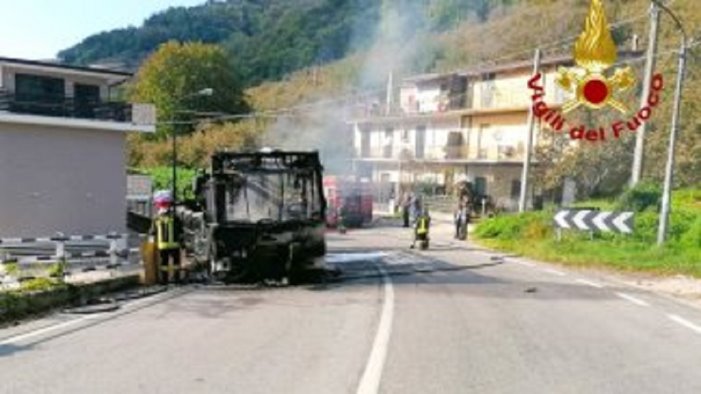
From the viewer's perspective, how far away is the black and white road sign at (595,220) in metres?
24.5

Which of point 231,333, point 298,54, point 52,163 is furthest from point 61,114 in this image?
point 298,54

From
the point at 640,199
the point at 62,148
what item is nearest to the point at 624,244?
the point at 640,199

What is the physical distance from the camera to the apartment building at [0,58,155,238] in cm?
3183

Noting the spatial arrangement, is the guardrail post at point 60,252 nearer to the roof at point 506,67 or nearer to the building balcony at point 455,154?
the roof at point 506,67

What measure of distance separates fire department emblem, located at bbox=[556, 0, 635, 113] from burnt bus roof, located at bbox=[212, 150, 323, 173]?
52.2 feet

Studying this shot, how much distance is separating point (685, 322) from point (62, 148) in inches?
1044

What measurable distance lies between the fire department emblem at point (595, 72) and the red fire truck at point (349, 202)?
39.8 ft

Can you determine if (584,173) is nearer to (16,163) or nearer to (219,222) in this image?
(16,163)

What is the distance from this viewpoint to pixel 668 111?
125 feet

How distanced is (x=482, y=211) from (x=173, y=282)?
3376 centimetres

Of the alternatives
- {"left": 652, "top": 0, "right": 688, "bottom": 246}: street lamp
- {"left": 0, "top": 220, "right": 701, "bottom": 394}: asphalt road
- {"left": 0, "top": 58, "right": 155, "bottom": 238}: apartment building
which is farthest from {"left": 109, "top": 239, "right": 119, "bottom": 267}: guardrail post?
{"left": 0, "top": 58, "right": 155, "bottom": 238}: apartment building

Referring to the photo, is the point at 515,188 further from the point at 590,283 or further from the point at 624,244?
the point at 590,283

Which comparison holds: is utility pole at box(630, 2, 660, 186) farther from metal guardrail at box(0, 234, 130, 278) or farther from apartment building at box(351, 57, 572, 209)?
apartment building at box(351, 57, 572, 209)

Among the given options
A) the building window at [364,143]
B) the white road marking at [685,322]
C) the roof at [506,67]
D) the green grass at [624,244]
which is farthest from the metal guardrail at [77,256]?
the building window at [364,143]
